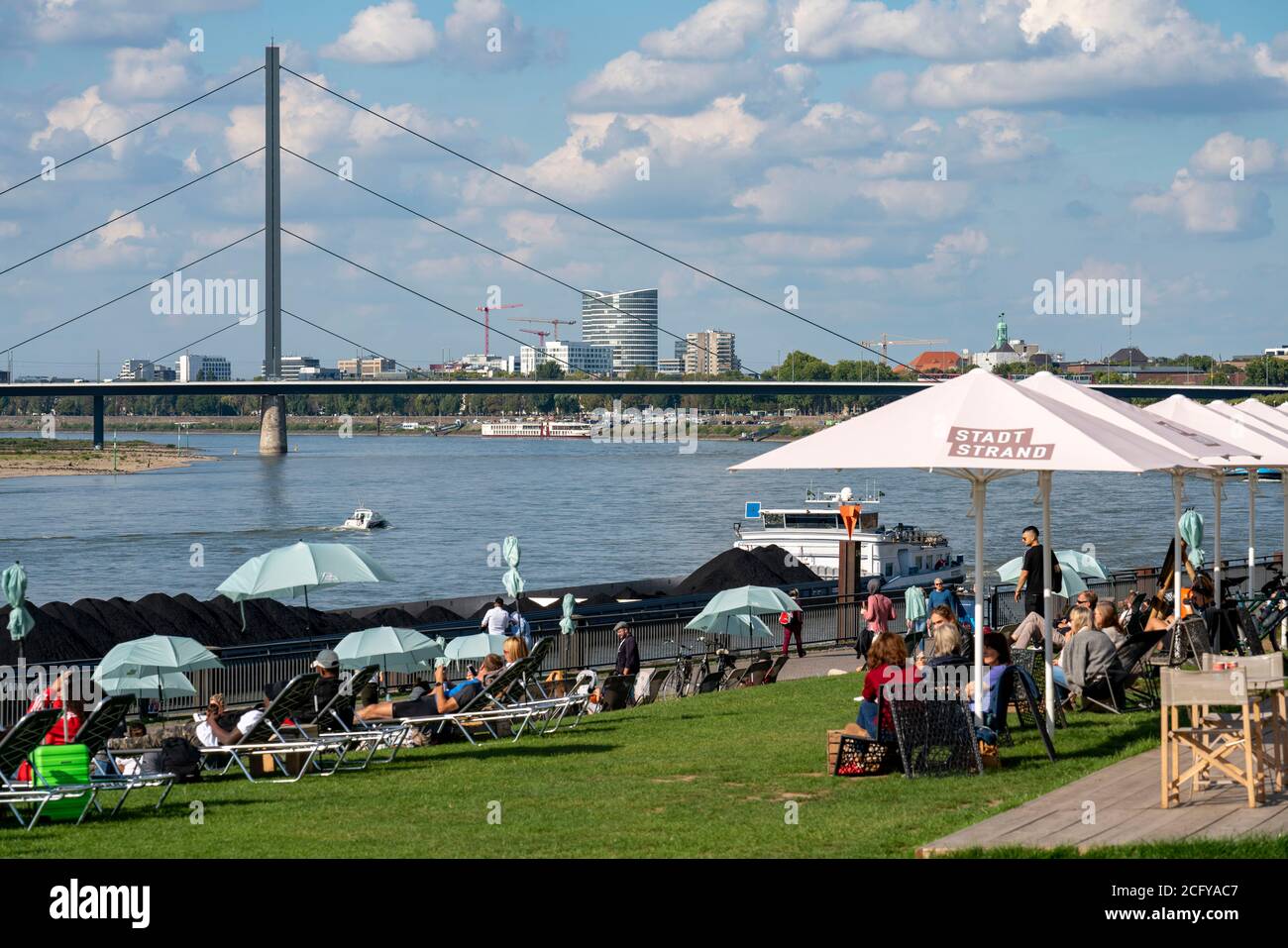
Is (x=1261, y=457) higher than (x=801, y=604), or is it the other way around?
(x=1261, y=457)

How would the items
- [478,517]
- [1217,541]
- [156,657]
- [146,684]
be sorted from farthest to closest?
[478,517] < [146,684] < [156,657] < [1217,541]

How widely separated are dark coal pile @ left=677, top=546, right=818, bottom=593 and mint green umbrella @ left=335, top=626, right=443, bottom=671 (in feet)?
48.5

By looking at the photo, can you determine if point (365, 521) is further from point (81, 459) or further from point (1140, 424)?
point (81, 459)

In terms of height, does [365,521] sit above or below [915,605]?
above

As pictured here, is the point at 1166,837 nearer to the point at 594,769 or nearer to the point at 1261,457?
the point at 594,769

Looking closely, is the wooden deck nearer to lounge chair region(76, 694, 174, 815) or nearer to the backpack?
lounge chair region(76, 694, 174, 815)

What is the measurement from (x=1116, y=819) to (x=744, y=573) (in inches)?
959

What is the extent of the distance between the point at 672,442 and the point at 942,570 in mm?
111092

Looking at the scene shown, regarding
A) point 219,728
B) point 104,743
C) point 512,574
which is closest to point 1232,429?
point 219,728

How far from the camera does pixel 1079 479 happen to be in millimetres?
96625

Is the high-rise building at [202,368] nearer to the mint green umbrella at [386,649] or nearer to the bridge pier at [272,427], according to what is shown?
the bridge pier at [272,427]

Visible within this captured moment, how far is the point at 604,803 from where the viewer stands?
24.9 ft

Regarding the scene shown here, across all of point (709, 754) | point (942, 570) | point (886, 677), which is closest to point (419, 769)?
point (709, 754)
